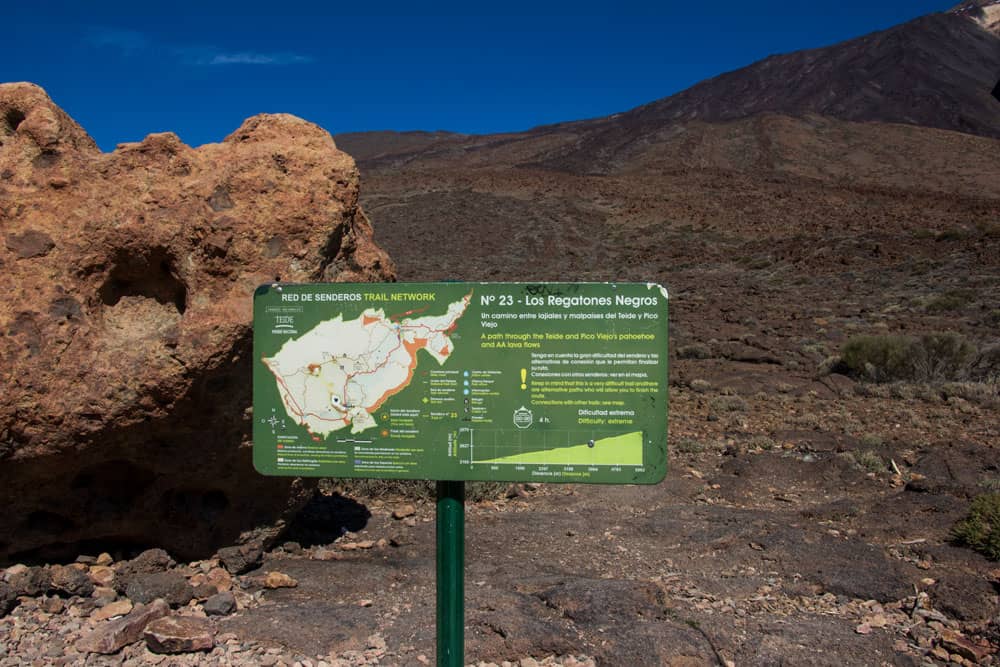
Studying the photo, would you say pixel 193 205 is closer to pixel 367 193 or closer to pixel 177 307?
pixel 177 307

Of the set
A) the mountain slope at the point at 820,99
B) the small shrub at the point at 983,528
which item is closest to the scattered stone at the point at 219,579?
the small shrub at the point at 983,528

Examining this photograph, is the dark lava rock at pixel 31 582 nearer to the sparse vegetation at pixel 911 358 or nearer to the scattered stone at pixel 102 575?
the scattered stone at pixel 102 575

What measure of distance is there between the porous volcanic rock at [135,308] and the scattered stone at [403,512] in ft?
4.32

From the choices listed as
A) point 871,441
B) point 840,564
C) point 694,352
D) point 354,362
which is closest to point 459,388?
point 354,362

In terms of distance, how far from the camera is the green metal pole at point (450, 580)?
278cm

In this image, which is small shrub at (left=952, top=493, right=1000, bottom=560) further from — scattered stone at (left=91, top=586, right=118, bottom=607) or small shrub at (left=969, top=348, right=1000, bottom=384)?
small shrub at (left=969, top=348, right=1000, bottom=384)

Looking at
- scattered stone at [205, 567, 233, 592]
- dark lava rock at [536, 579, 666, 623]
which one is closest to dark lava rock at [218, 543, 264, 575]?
scattered stone at [205, 567, 233, 592]

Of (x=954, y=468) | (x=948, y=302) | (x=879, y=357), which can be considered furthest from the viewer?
(x=948, y=302)

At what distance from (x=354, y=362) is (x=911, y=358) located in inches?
387

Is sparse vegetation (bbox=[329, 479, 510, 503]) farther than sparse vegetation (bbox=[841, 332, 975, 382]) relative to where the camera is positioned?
No

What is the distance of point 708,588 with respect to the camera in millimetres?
4457

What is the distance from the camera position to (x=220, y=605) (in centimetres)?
388

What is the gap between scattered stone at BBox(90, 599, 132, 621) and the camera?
3830 mm

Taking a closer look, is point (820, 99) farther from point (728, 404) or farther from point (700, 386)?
point (728, 404)
